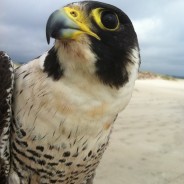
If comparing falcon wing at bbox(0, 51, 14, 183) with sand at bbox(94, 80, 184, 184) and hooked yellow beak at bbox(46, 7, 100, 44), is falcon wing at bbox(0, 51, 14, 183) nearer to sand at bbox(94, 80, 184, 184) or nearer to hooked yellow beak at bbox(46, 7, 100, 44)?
hooked yellow beak at bbox(46, 7, 100, 44)

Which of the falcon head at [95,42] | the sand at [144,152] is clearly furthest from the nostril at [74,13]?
the sand at [144,152]

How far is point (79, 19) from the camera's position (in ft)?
7.66

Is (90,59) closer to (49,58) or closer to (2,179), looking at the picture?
(49,58)

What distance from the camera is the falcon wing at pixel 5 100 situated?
8.86 ft

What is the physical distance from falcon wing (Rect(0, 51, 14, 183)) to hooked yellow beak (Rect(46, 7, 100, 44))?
61 cm

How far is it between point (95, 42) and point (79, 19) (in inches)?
6.9

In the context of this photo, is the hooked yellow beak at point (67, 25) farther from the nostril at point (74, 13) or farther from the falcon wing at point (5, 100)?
the falcon wing at point (5, 100)

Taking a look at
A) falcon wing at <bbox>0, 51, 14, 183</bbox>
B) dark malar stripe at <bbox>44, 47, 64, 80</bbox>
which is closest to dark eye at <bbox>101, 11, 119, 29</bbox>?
dark malar stripe at <bbox>44, 47, 64, 80</bbox>

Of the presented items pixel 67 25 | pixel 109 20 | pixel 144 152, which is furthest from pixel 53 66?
pixel 144 152

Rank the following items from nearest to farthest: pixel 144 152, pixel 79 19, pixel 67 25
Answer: pixel 67 25, pixel 79 19, pixel 144 152

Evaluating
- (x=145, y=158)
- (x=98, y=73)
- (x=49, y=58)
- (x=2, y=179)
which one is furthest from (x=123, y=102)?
(x=145, y=158)

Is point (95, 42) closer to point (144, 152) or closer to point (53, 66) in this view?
point (53, 66)

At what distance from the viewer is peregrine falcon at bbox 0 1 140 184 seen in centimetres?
231

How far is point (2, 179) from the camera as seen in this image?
3068 mm
